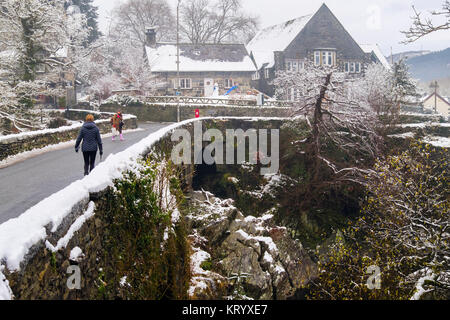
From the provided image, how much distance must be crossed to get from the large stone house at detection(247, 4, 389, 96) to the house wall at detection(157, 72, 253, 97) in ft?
8.78

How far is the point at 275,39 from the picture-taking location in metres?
52.2

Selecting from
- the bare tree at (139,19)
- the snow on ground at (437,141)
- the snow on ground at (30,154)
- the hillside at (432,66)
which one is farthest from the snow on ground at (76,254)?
the hillside at (432,66)

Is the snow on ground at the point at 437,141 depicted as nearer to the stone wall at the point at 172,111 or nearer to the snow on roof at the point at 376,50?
the stone wall at the point at 172,111

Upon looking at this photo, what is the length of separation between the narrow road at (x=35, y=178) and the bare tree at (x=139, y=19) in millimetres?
52266

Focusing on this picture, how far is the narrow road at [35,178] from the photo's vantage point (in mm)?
8945

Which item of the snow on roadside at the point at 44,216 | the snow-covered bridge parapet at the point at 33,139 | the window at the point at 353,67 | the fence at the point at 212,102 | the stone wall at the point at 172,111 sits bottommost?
the snow on roadside at the point at 44,216

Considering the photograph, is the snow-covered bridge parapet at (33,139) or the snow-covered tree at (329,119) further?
the snow-covered tree at (329,119)

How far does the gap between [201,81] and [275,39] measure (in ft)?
37.1

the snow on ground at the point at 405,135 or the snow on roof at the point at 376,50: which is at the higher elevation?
the snow on roof at the point at 376,50

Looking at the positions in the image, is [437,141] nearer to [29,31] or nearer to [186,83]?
[29,31]

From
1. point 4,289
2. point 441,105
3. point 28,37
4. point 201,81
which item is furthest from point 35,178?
point 441,105
